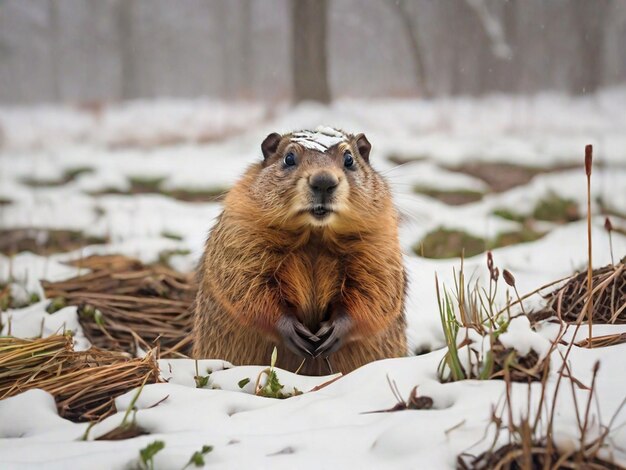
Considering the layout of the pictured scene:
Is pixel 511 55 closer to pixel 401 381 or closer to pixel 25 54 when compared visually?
pixel 401 381

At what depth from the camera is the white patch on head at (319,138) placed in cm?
333

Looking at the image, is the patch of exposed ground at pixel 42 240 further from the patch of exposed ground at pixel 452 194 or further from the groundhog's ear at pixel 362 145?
the patch of exposed ground at pixel 452 194

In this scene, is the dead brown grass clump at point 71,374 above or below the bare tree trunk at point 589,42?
below

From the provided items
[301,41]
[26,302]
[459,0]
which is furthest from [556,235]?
[459,0]

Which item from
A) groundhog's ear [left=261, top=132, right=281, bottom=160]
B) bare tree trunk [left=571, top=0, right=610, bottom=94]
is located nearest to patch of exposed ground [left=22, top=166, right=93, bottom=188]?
groundhog's ear [left=261, top=132, right=281, bottom=160]

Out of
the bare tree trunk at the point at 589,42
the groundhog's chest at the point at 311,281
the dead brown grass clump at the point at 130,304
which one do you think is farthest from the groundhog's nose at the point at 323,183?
the bare tree trunk at the point at 589,42

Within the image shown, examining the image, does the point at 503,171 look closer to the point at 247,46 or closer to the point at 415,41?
the point at 415,41

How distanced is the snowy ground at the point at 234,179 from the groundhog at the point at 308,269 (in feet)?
1.27

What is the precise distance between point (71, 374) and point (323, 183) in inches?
50.5

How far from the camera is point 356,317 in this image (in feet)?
10.2

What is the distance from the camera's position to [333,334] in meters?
3.03

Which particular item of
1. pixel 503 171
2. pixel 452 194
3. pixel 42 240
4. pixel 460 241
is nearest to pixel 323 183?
pixel 460 241

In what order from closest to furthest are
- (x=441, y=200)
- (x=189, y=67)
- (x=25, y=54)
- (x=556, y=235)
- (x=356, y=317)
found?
1. (x=356, y=317)
2. (x=556, y=235)
3. (x=441, y=200)
4. (x=25, y=54)
5. (x=189, y=67)

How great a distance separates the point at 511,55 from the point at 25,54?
16660 millimetres
